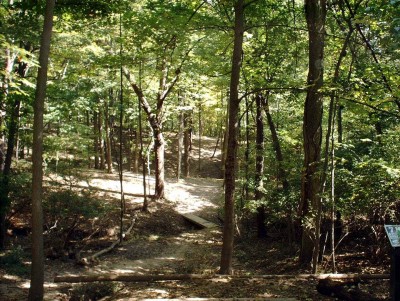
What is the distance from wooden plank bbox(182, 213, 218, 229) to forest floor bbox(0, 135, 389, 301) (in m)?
0.29

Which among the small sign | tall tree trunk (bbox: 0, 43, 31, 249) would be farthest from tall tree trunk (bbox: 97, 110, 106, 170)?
the small sign

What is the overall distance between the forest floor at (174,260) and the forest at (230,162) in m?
0.07

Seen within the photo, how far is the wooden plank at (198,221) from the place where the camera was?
57.8 ft

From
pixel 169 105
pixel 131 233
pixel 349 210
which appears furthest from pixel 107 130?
pixel 349 210

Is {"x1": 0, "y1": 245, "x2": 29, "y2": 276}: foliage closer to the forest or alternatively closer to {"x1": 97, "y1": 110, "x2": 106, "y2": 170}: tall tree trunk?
the forest

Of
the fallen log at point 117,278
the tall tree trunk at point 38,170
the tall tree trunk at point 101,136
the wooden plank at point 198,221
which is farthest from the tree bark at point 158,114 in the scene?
the fallen log at point 117,278

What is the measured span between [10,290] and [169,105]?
13.0 meters

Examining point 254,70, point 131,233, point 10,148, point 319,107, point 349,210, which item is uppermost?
point 254,70

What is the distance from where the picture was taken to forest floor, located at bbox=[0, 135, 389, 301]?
23.9ft

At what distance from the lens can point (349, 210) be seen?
892cm

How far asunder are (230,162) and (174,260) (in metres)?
6.12

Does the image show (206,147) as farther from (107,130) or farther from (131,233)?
(131,233)

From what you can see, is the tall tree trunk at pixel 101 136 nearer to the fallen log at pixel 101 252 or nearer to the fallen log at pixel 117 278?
the fallen log at pixel 101 252

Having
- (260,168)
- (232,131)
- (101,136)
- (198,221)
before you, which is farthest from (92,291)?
(101,136)
